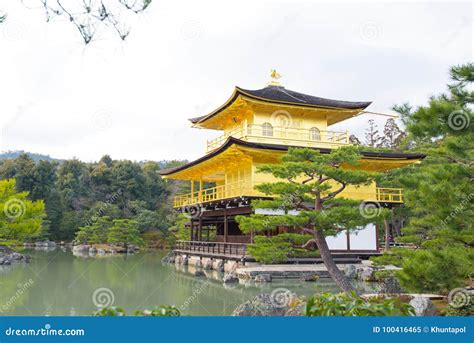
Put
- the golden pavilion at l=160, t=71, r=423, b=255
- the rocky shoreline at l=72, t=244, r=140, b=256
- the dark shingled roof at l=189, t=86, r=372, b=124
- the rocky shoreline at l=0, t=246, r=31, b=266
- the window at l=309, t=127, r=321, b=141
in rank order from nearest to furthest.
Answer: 1. the golden pavilion at l=160, t=71, r=423, b=255
2. the dark shingled roof at l=189, t=86, r=372, b=124
3. the window at l=309, t=127, r=321, b=141
4. the rocky shoreline at l=0, t=246, r=31, b=266
5. the rocky shoreline at l=72, t=244, r=140, b=256

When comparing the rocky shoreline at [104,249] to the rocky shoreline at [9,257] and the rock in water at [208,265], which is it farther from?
the rock in water at [208,265]

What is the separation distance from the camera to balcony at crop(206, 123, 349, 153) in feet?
63.0

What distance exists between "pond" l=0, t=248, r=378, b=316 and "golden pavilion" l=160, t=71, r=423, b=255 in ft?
11.6

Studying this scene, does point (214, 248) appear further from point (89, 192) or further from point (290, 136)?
point (89, 192)

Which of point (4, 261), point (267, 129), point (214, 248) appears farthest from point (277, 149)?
point (4, 261)

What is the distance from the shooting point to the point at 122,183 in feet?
141

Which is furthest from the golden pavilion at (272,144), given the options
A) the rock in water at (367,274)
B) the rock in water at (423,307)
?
the rock in water at (423,307)

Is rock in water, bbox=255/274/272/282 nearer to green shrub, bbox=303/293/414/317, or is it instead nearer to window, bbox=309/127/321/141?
window, bbox=309/127/321/141

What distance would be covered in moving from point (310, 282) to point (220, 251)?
18.8ft

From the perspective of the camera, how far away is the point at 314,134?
66.9ft

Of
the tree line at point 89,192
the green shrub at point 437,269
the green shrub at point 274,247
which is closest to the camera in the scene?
the green shrub at point 437,269

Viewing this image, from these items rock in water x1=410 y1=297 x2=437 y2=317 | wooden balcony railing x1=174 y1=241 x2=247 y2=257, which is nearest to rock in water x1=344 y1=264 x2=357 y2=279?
wooden balcony railing x1=174 y1=241 x2=247 y2=257

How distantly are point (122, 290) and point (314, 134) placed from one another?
11154mm

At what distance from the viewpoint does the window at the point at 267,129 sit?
64.4 feet
